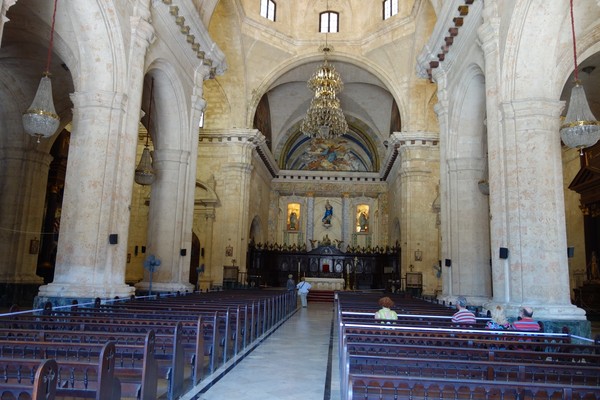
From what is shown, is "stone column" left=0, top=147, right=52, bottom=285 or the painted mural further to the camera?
the painted mural

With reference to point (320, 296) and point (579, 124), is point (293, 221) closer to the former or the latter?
point (320, 296)

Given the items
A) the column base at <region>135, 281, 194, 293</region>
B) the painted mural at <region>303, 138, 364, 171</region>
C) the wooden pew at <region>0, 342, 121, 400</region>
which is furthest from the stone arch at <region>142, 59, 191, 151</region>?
the painted mural at <region>303, 138, 364, 171</region>

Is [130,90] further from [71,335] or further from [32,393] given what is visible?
[32,393]

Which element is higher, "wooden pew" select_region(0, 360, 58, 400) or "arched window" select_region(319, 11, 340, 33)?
A: "arched window" select_region(319, 11, 340, 33)

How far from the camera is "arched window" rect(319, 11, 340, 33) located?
25.2 meters

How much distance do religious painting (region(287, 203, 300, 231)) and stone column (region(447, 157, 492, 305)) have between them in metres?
20.5

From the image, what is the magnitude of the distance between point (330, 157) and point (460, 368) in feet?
104

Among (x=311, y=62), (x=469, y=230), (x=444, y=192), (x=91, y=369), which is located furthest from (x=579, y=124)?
(x=311, y=62)

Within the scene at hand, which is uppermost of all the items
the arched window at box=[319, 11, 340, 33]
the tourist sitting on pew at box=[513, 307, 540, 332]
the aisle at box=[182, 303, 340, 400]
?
the arched window at box=[319, 11, 340, 33]

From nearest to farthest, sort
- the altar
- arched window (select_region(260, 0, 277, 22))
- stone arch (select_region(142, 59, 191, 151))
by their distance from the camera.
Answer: stone arch (select_region(142, 59, 191, 151)) < arched window (select_region(260, 0, 277, 22)) < the altar

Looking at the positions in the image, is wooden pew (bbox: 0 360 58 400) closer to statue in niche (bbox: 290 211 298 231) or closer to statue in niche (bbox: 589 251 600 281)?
statue in niche (bbox: 589 251 600 281)

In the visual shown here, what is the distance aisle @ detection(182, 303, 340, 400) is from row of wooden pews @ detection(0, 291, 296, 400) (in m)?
0.36

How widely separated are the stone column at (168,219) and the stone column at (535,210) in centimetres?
870

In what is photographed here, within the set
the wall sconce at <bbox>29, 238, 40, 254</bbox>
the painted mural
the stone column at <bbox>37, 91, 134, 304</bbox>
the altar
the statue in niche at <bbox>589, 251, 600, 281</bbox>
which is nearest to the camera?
the stone column at <bbox>37, 91, 134, 304</bbox>
